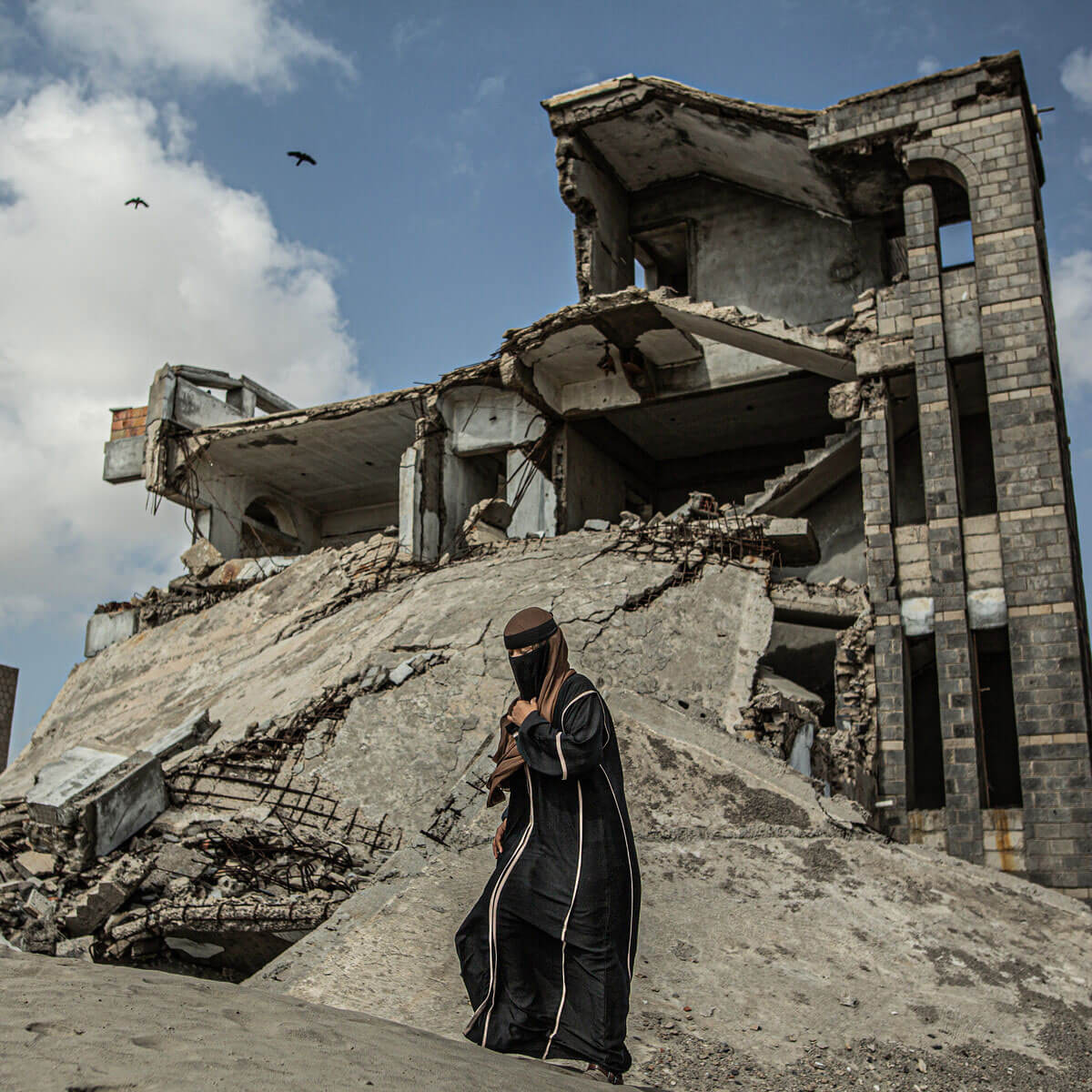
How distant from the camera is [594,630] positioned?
12.4 m

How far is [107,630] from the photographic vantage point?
19.4m

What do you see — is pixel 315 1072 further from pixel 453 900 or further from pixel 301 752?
pixel 301 752

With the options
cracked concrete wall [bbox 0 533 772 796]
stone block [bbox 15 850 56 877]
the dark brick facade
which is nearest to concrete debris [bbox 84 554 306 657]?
cracked concrete wall [bbox 0 533 772 796]

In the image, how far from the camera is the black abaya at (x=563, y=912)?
4.79 meters

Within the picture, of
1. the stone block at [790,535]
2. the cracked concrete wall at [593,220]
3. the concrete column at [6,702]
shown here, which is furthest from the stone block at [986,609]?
the concrete column at [6,702]

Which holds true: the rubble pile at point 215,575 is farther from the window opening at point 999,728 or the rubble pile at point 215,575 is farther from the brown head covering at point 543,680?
the brown head covering at point 543,680

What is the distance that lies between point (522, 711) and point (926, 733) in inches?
474

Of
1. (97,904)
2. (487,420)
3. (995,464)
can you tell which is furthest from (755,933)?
(487,420)

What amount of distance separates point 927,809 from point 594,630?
4451 millimetres

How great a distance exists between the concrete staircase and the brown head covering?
11.0 m

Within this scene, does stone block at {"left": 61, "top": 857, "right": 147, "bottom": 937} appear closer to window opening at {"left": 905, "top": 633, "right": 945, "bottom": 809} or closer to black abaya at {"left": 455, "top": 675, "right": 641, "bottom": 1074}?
black abaya at {"left": 455, "top": 675, "right": 641, "bottom": 1074}

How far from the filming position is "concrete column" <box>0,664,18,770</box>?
20312 millimetres

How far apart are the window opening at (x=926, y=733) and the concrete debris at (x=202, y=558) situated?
1102 cm

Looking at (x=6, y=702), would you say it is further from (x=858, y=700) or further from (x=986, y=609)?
(x=986, y=609)
